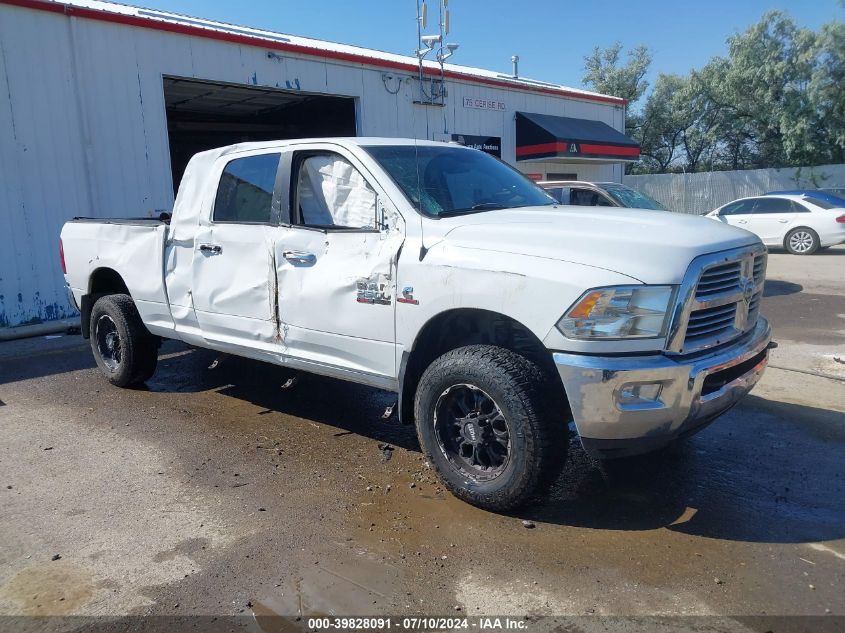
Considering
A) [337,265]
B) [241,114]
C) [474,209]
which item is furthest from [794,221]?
[337,265]

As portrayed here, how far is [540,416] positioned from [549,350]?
34 centimetres

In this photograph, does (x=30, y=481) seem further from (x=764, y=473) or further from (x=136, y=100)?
(x=136, y=100)

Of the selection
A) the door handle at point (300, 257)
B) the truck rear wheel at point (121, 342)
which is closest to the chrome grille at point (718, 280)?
the door handle at point (300, 257)

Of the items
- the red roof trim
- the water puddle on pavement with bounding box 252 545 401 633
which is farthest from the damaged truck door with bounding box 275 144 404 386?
the red roof trim

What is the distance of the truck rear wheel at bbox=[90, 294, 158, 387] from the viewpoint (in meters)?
5.84

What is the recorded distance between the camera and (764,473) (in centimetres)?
410

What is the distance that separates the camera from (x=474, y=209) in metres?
4.18

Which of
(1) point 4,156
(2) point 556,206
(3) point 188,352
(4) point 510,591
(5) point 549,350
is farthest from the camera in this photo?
(1) point 4,156

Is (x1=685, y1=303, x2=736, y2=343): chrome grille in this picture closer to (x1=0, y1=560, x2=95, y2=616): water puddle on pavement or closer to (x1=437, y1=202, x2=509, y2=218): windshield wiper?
(x1=437, y1=202, x2=509, y2=218): windshield wiper

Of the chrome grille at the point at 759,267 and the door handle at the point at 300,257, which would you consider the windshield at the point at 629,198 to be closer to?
the chrome grille at the point at 759,267

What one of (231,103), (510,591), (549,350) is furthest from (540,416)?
(231,103)

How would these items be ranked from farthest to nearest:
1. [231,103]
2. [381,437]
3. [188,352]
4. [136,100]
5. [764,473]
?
[231,103] → [136,100] → [188,352] → [381,437] → [764,473]

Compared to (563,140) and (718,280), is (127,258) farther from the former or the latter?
(563,140)

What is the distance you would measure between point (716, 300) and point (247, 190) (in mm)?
3295
